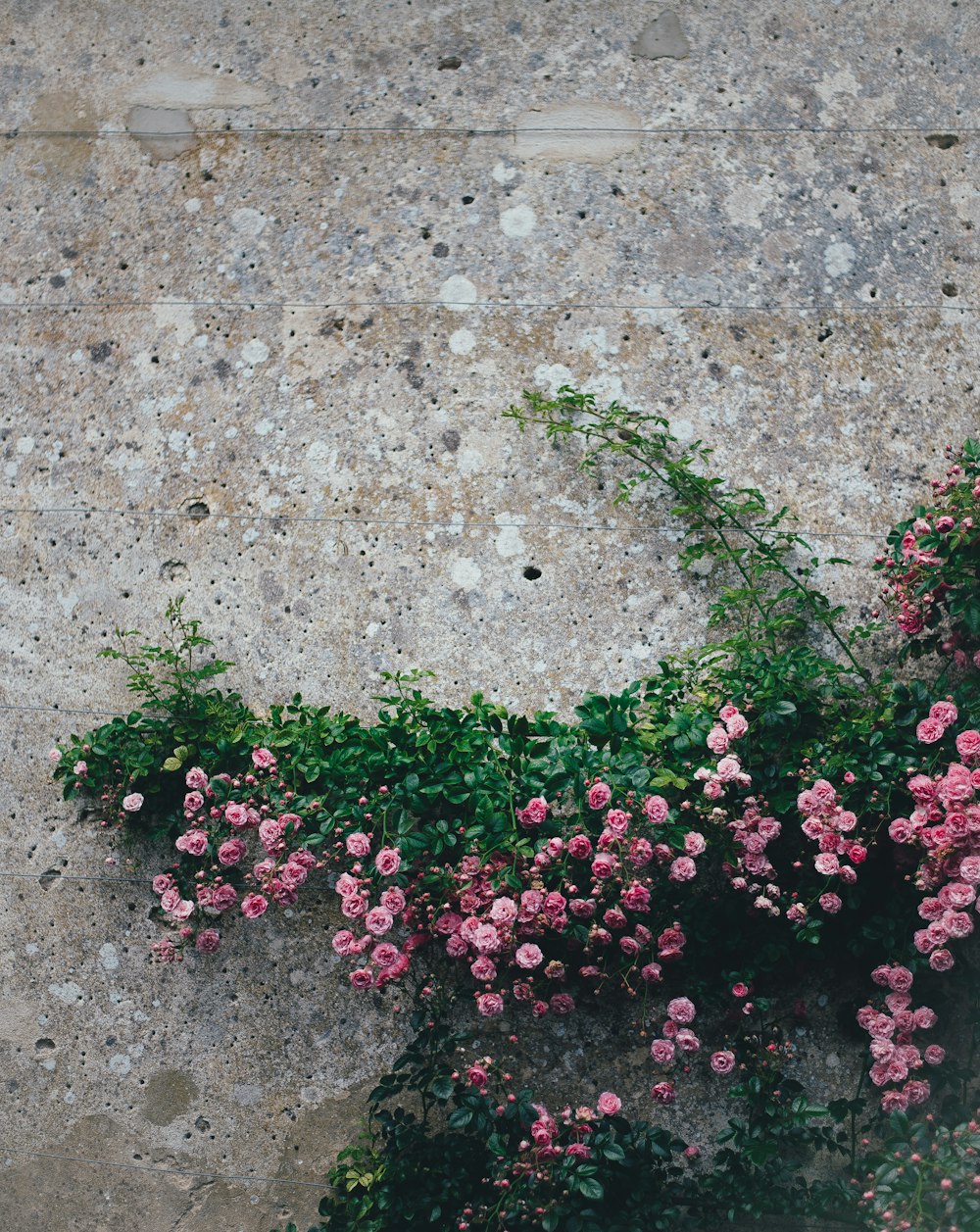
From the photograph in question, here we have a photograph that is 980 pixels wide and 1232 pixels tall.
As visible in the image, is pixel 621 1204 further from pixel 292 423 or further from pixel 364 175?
pixel 364 175

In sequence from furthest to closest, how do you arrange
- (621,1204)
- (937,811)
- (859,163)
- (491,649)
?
(859,163)
(491,649)
(621,1204)
(937,811)

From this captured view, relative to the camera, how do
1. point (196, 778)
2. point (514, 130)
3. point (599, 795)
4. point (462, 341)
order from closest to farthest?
point (599, 795) → point (196, 778) → point (462, 341) → point (514, 130)

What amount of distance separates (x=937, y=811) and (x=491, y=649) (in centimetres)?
→ 124

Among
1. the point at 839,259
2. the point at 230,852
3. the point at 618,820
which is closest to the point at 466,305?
the point at 839,259

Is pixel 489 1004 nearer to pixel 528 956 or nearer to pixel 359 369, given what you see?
pixel 528 956

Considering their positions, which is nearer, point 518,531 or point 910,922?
point 910,922

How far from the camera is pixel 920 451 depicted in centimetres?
297

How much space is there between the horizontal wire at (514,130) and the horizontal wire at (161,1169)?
10.2 ft

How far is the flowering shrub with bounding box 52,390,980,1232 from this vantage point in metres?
2.52

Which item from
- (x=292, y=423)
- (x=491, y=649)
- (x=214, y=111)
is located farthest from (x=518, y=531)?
(x=214, y=111)

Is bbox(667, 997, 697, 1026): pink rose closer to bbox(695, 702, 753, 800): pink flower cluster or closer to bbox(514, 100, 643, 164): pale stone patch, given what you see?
bbox(695, 702, 753, 800): pink flower cluster

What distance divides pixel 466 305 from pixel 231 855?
1749mm

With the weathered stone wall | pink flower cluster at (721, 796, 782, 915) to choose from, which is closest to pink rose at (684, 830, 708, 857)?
pink flower cluster at (721, 796, 782, 915)

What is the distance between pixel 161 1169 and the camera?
2816 millimetres
